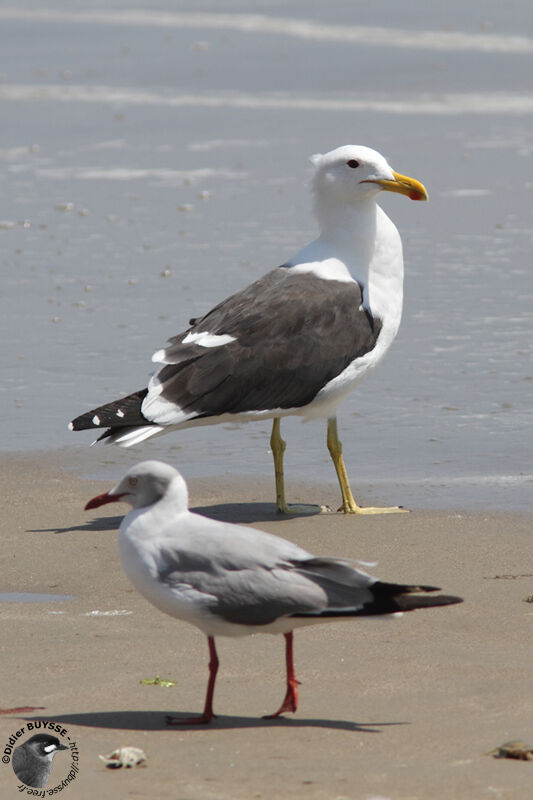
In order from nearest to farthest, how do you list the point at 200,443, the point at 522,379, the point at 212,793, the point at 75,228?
the point at 212,793, the point at 200,443, the point at 522,379, the point at 75,228

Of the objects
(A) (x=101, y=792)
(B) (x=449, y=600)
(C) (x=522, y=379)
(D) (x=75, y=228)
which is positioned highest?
(D) (x=75, y=228)

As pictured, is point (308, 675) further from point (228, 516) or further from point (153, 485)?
point (228, 516)

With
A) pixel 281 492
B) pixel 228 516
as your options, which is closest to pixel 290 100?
pixel 281 492

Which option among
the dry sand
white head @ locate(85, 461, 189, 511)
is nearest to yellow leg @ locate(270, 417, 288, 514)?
the dry sand

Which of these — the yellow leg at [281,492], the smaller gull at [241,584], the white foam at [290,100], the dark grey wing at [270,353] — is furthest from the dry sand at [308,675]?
the white foam at [290,100]

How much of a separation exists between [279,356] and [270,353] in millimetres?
46

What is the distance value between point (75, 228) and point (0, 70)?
8153 millimetres

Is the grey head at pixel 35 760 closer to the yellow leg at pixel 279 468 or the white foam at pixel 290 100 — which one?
the yellow leg at pixel 279 468

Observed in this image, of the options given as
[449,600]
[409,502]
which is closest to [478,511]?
[409,502]

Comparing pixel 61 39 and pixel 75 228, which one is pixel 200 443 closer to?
pixel 75 228

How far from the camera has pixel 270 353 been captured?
7617mm

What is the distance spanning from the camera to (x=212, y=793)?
4277 millimetres

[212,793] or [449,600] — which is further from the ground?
[449,600]

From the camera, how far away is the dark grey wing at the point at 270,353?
755cm
